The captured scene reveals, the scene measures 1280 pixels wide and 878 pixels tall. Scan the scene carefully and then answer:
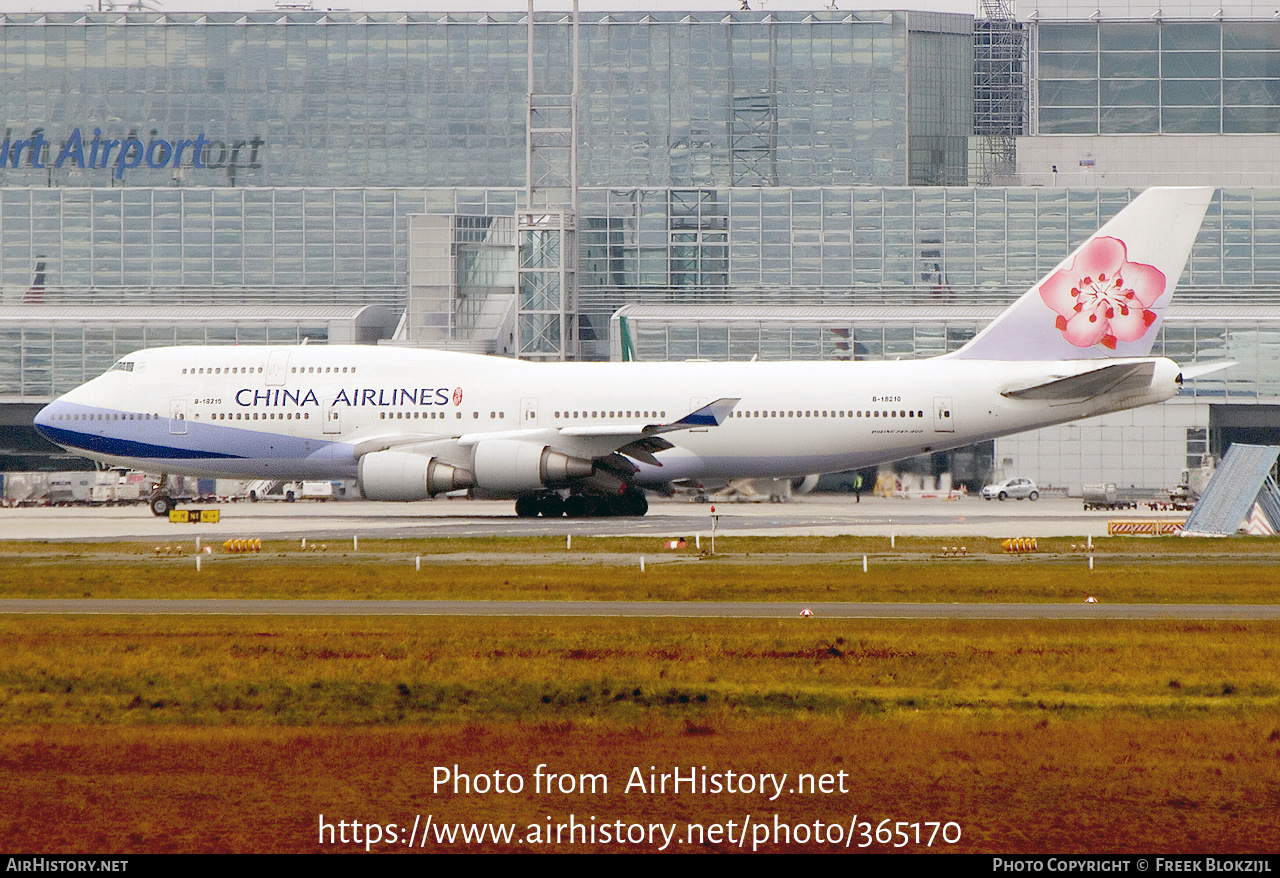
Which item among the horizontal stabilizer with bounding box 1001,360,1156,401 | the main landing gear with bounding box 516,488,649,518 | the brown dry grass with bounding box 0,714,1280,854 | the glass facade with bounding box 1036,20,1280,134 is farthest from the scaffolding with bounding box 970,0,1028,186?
the brown dry grass with bounding box 0,714,1280,854

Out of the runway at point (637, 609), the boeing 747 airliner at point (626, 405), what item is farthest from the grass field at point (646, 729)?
the boeing 747 airliner at point (626, 405)

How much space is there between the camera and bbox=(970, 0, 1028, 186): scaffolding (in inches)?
4177

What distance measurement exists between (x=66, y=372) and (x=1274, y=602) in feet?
210

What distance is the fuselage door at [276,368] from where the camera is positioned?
1937 inches

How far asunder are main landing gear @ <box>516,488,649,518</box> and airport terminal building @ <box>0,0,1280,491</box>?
25393 mm

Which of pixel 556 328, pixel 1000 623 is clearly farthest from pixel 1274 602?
pixel 556 328

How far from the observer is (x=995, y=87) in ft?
349

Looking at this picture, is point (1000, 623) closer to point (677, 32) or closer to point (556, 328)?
point (556, 328)

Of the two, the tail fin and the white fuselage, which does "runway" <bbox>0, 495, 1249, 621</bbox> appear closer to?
the white fuselage

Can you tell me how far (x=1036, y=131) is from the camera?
10025 cm

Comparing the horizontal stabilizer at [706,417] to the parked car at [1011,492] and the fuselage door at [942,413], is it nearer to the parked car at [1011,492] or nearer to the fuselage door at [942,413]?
the fuselage door at [942,413]

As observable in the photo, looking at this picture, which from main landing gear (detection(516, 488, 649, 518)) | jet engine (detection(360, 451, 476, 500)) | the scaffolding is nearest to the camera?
jet engine (detection(360, 451, 476, 500))

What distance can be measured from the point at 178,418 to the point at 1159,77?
73.6 meters
